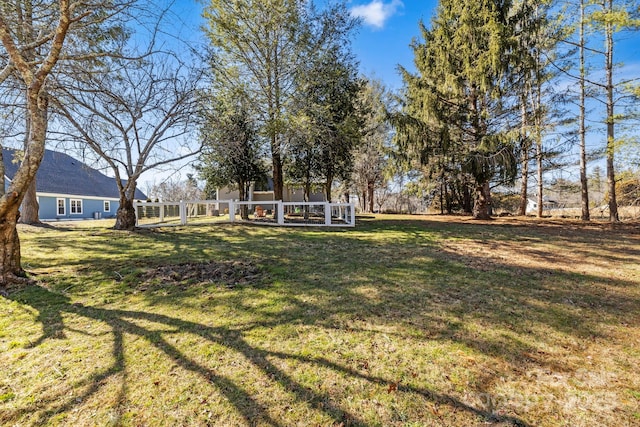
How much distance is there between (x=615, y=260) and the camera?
17.7 feet

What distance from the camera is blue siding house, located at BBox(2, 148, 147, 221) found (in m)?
19.0

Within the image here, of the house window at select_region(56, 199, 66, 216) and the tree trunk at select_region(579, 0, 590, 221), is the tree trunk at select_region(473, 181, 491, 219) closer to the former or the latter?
the tree trunk at select_region(579, 0, 590, 221)

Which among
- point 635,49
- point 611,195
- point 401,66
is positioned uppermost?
point 401,66

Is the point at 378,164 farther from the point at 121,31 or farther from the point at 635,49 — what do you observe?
the point at 121,31

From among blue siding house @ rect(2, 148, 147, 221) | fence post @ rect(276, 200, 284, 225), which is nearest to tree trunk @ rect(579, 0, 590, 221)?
fence post @ rect(276, 200, 284, 225)

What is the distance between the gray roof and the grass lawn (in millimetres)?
18990

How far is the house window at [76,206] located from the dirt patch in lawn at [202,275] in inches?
901

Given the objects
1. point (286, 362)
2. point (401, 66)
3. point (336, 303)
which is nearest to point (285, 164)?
point (401, 66)

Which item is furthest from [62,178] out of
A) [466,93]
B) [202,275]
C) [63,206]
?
[466,93]

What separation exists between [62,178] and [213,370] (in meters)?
26.7

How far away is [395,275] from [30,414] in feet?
13.2

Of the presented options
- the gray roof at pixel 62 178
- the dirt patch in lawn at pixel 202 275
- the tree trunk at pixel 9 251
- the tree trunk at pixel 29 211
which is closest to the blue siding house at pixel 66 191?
the gray roof at pixel 62 178

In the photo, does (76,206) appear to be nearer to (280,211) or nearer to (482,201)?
(280,211)

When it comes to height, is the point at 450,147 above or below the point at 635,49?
below
